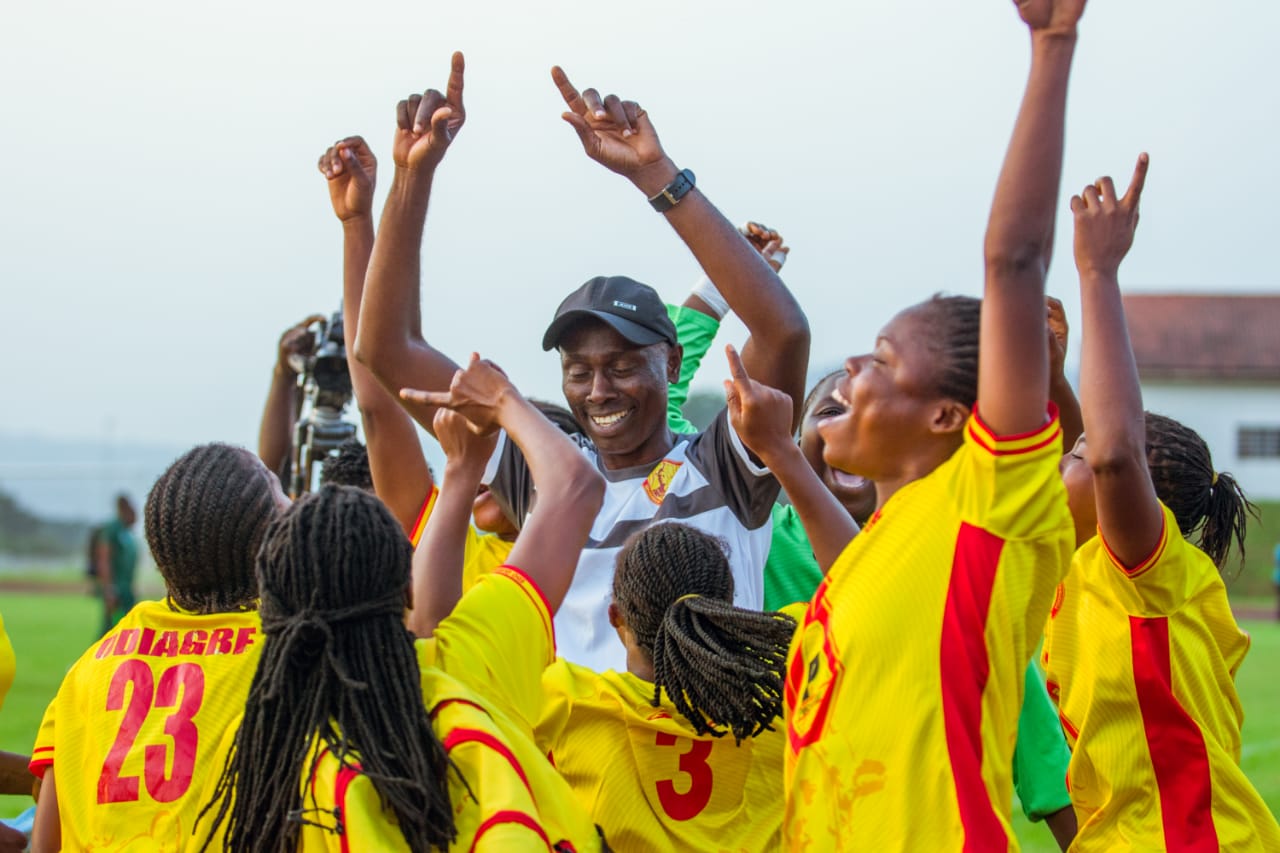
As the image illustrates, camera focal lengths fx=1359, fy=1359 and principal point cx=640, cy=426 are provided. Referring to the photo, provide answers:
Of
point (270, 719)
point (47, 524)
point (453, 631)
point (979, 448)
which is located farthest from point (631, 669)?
point (47, 524)

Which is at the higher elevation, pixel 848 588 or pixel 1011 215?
pixel 1011 215

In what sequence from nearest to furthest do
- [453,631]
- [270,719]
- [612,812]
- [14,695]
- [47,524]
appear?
[270,719] < [453,631] < [612,812] < [14,695] < [47,524]

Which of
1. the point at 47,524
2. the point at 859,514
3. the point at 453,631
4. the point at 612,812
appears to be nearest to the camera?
the point at 453,631

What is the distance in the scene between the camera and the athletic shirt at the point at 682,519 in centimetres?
358

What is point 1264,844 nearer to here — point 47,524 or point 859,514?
point 859,514

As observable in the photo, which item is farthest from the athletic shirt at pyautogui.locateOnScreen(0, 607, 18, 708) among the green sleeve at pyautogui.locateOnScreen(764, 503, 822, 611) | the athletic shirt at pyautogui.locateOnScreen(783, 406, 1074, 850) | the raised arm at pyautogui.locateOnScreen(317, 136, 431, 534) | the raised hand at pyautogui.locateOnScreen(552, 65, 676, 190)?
the athletic shirt at pyautogui.locateOnScreen(783, 406, 1074, 850)

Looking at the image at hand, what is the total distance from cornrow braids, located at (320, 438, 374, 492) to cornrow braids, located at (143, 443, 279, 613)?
1.50 metres

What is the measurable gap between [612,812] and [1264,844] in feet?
5.03

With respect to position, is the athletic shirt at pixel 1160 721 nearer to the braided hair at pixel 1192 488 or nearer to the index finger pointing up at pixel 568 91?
the braided hair at pixel 1192 488

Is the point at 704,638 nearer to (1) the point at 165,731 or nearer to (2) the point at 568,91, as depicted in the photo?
(1) the point at 165,731

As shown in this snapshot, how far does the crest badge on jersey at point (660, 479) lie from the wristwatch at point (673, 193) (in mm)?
767

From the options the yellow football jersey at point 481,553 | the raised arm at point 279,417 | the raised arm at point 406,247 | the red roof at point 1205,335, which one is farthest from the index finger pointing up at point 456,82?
the red roof at point 1205,335

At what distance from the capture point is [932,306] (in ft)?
8.74

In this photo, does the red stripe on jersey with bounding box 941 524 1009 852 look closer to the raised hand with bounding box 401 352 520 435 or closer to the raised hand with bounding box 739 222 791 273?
the raised hand with bounding box 401 352 520 435
